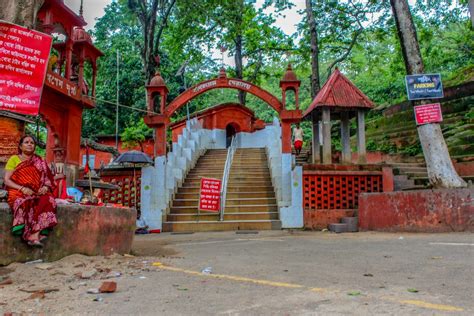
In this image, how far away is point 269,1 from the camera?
65.4 feet

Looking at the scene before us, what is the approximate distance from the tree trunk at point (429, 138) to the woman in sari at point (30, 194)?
744 cm

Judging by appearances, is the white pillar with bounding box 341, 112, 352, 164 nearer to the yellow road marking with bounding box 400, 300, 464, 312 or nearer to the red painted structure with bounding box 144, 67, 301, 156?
the red painted structure with bounding box 144, 67, 301, 156

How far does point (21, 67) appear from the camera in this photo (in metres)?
5.14

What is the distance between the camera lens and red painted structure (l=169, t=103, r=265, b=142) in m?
20.3

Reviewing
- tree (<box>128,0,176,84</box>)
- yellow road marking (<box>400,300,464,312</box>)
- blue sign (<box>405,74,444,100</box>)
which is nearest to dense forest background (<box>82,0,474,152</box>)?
tree (<box>128,0,176,84</box>)

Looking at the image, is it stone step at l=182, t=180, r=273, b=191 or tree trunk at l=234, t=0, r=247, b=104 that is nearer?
stone step at l=182, t=180, r=273, b=191

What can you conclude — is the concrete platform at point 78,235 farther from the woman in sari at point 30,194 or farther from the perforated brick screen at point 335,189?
the perforated brick screen at point 335,189

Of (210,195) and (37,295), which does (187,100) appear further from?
(37,295)

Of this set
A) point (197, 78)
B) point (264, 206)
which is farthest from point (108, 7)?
point (264, 206)

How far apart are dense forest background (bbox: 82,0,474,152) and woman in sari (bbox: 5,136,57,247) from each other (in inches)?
415

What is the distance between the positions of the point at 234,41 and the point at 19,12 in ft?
54.8

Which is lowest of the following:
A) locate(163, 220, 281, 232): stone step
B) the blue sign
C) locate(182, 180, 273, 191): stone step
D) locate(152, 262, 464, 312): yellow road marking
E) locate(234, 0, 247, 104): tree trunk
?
locate(163, 220, 281, 232): stone step

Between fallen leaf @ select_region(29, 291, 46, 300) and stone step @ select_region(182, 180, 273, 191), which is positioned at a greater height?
stone step @ select_region(182, 180, 273, 191)

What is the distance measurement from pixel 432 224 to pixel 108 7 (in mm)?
25366
